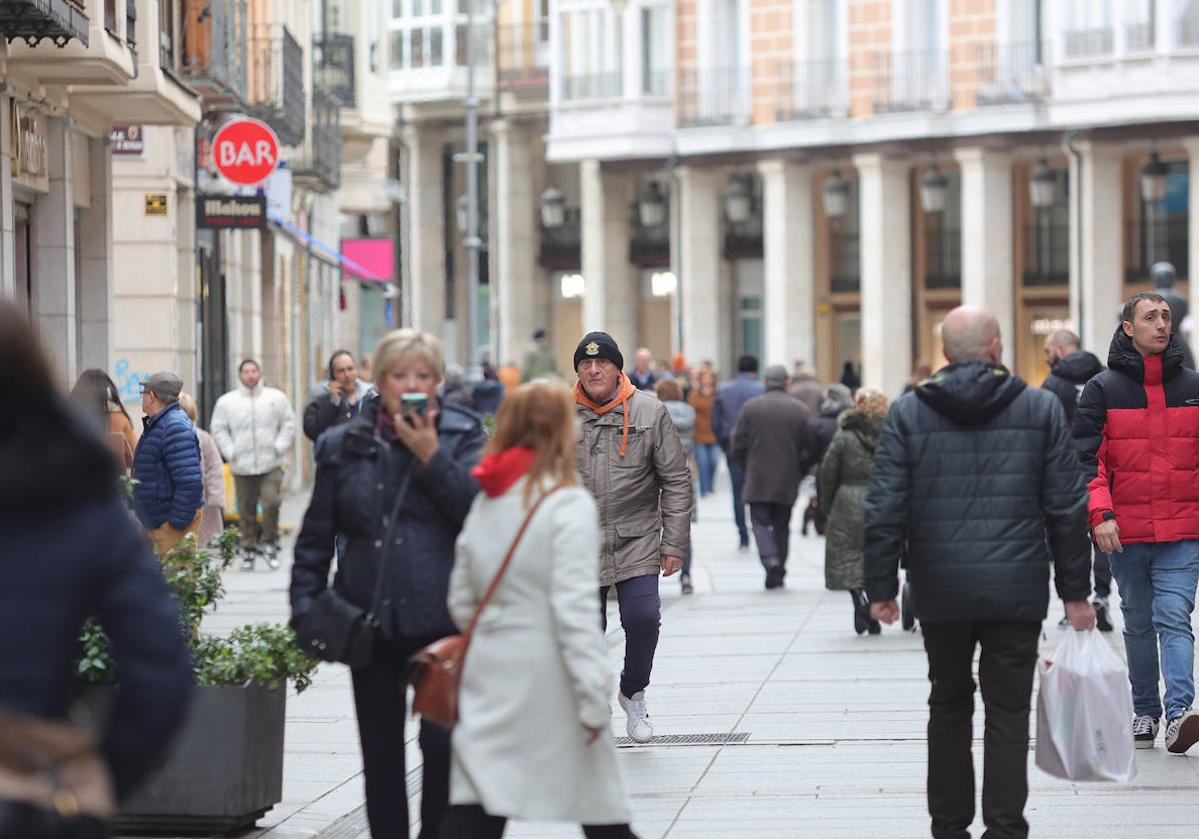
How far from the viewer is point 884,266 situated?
47312mm

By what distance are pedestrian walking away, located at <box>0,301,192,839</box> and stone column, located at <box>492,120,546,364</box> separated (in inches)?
2071

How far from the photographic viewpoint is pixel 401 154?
61281 mm

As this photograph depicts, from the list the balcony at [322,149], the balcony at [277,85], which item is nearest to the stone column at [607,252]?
the balcony at [322,149]

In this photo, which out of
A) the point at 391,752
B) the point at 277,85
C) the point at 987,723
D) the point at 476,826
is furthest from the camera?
the point at 277,85

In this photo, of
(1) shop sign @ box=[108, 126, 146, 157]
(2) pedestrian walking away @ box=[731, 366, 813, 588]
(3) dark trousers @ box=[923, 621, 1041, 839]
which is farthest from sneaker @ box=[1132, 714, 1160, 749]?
(1) shop sign @ box=[108, 126, 146, 157]

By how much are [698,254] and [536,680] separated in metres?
44.6

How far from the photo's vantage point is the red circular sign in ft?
78.3

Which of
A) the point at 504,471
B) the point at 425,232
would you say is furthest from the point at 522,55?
the point at 504,471

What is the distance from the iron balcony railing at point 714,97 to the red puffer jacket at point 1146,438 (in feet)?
128

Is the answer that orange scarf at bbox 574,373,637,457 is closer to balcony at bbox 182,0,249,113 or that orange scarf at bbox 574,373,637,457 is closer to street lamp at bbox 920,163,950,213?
balcony at bbox 182,0,249,113

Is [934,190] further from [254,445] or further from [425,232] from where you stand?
[254,445]

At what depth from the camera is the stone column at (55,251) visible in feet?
65.0

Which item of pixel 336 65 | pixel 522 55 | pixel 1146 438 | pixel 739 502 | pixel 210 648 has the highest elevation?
pixel 522 55

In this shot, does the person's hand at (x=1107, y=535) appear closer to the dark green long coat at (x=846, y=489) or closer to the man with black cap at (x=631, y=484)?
the man with black cap at (x=631, y=484)
